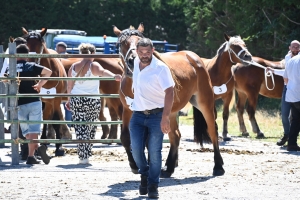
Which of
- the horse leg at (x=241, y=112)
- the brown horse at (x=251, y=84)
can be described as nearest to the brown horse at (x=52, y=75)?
the horse leg at (x=241, y=112)

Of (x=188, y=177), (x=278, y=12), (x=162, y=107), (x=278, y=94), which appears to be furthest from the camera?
(x=278, y=12)

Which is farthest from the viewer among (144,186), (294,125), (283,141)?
(283,141)

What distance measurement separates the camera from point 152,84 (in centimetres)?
906

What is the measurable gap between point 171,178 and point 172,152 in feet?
1.64

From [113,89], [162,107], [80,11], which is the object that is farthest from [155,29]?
[162,107]

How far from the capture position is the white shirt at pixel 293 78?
15117mm

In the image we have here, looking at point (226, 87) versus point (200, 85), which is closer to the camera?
point (200, 85)

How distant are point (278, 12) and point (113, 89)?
1178 cm

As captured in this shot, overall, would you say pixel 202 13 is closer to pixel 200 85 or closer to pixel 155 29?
pixel 155 29

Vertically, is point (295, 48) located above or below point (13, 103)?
above

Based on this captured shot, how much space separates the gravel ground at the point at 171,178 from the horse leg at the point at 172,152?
0.56ft

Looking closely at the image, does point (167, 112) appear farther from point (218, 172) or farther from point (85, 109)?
point (85, 109)

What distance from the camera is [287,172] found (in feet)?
38.6

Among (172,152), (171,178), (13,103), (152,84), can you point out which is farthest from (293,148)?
(152,84)
